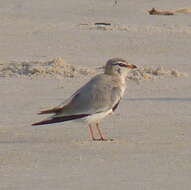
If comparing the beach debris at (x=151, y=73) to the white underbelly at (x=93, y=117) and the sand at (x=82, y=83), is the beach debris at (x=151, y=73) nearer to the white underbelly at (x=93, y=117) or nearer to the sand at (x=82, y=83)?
the sand at (x=82, y=83)

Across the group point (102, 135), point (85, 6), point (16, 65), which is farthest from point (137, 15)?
point (102, 135)

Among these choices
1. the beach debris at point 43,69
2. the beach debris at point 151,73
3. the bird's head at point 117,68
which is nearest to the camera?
the bird's head at point 117,68

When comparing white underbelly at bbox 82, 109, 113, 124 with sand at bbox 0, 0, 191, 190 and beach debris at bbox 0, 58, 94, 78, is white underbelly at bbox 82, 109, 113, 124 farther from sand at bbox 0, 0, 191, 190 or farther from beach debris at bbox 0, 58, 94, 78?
beach debris at bbox 0, 58, 94, 78

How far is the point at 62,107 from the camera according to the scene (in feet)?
32.4

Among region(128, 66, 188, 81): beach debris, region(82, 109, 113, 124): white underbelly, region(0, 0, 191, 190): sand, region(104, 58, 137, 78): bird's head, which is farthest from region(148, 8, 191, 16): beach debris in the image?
region(82, 109, 113, 124): white underbelly

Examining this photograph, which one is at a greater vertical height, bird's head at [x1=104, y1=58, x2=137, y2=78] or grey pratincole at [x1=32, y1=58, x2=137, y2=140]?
bird's head at [x1=104, y1=58, x2=137, y2=78]

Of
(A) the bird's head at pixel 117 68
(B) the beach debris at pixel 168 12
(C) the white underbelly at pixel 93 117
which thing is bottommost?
(B) the beach debris at pixel 168 12

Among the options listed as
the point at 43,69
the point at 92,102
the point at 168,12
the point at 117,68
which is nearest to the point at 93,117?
the point at 92,102

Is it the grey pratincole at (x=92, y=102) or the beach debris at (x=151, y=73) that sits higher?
the grey pratincole at (x=92, y=102)

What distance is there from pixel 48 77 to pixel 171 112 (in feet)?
10.8

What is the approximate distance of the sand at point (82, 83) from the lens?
8.51 meters

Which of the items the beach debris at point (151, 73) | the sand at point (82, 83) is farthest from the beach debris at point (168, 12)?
the beach debris at point (151, 73)

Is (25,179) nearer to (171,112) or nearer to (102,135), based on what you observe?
(102,135)

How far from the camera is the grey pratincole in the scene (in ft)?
32.2
